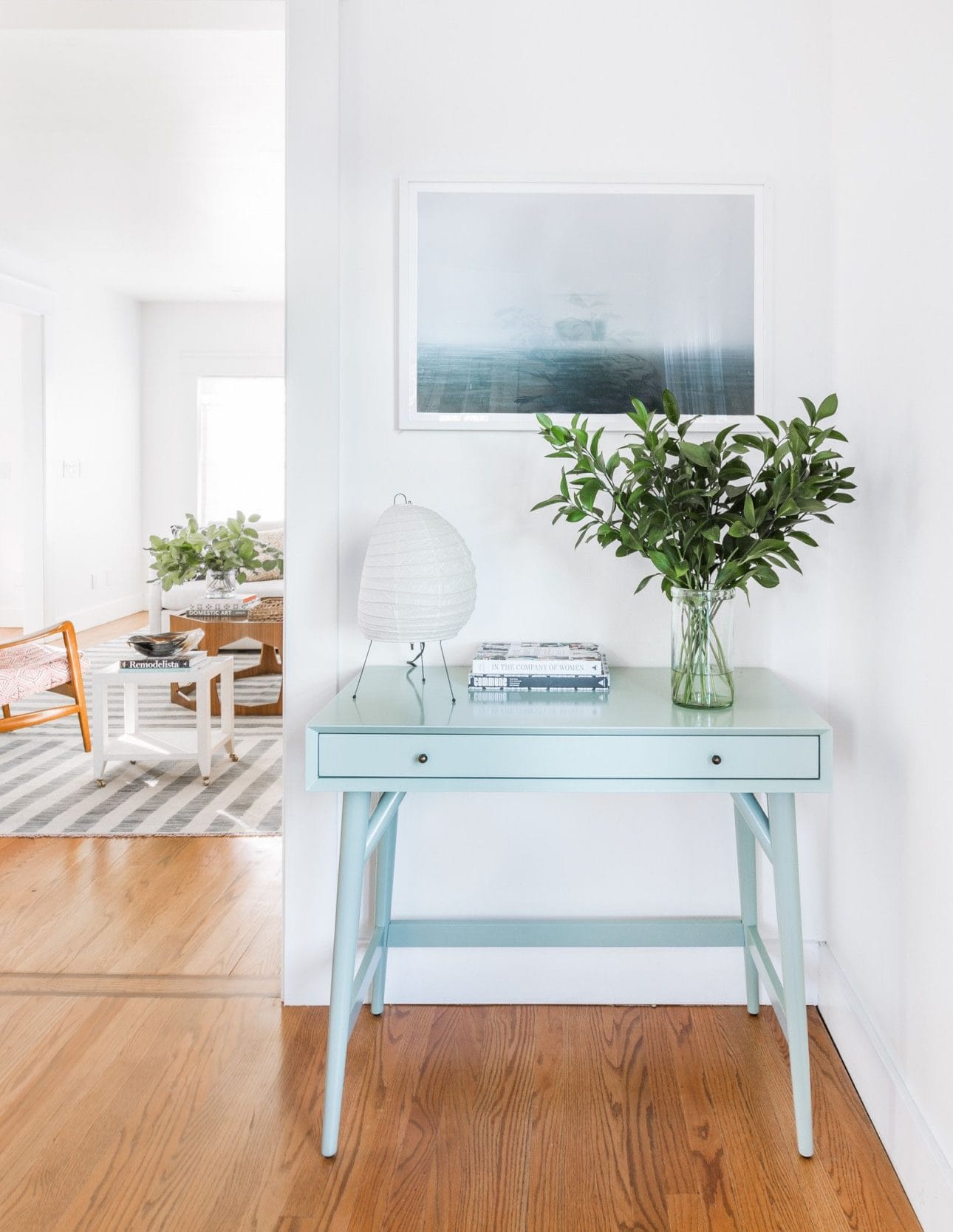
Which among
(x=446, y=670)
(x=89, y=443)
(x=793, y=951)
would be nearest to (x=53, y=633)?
(x=446, y=670)

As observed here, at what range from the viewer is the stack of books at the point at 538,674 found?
1869mm

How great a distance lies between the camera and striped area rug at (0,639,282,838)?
3244 millimetres

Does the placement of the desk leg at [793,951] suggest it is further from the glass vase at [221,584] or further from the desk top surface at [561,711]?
the glass vase at [221,584]

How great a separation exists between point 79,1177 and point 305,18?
226cm

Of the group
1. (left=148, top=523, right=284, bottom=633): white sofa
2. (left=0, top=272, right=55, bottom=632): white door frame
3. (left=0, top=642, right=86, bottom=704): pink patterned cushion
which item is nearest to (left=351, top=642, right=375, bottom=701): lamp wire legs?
(left=0, top=642, right=86, bottom=704): pink patterned cushion

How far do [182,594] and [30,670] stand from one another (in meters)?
2.36

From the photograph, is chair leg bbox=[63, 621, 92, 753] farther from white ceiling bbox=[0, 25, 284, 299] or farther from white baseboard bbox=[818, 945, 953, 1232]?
white baseboard bbox=[818, 945, 953, 1232]

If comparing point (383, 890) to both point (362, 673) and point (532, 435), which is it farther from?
point (532, 435)

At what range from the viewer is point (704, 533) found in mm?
1646

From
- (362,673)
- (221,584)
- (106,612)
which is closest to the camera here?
(362,673)

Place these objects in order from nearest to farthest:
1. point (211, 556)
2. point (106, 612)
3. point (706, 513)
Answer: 1. point (706, 513)
2. point (211, 556)
3. point (106, 612)

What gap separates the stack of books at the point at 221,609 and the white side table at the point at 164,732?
0.79m

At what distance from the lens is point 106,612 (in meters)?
7.89

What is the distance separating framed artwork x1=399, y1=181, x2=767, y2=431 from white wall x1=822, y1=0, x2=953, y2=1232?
23 cm
